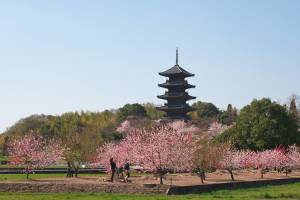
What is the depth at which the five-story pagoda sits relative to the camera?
104 metres

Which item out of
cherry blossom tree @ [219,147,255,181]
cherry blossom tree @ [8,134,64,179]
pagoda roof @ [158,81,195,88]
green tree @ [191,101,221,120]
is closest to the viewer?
cherry blossom tree @ [8,134,64,179]

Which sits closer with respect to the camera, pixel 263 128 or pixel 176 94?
pixel 263 128

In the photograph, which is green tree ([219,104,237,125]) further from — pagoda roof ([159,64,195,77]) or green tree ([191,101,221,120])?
pagoda roof ([159,64,195,77])

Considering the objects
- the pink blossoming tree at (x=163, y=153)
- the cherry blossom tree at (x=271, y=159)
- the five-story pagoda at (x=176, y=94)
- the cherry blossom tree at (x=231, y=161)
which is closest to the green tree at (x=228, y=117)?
the five-story pagoda at (x=176, y=94)

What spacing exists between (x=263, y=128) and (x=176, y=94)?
129ft

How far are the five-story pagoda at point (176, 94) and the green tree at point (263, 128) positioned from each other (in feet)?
111

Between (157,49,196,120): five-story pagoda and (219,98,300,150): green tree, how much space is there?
3393 cm

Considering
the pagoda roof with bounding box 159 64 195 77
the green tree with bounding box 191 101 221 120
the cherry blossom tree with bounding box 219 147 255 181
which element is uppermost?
the pagoda roof with bounding box 159 64 195 77

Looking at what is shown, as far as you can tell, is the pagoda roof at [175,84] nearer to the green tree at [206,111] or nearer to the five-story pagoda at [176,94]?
the five-story pagoda at [176,94]

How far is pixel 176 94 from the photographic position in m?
106

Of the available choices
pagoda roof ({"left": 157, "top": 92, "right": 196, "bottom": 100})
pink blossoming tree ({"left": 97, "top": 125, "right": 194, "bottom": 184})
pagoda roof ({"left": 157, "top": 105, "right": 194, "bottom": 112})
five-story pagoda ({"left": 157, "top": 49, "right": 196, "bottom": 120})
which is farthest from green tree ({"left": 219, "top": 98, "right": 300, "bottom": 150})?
pagoda roof ({"left": 157, "top": 92, "right": 196, "bottom": 100})

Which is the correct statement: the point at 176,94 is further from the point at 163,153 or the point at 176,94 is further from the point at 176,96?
the point at 163,153

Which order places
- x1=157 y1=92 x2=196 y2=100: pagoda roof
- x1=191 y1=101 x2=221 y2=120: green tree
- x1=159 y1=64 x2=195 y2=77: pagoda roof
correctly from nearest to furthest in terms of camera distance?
x1=157 y1=92 x2=196 y2=100: pagoda roof, x1=159 y1=64 x2=195 y2=77: pagoda roof, x1=191 y1=101 x2=221 y2=120: green tree

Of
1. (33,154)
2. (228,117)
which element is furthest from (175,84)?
(33,154)
